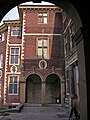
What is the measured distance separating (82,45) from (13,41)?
71.2ft

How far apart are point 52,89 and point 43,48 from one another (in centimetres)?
604

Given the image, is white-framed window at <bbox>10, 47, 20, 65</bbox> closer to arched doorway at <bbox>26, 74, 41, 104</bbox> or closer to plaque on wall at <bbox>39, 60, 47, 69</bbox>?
arched doorway at <bbox>26, 74, 41, 104</bbox>

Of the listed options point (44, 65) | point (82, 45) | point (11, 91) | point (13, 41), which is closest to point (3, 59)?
point (13, 41)

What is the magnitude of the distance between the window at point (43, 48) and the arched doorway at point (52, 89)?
3.53m

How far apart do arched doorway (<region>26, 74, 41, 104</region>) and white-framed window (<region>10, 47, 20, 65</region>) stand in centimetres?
278

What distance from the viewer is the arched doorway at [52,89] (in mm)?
26417

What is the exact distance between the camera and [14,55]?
26750 millimetres

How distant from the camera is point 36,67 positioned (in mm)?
23625

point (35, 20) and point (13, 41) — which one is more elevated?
point (35, 20)

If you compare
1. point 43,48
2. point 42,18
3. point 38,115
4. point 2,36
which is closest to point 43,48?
point 43,48

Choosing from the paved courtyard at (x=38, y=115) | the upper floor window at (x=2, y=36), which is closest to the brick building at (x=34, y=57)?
the upper floor window at (x=2, y=36)

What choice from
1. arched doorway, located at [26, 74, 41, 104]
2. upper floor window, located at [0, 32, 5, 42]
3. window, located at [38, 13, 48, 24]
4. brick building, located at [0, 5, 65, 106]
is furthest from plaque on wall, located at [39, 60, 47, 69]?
upper floor window, located at [0, 32, 5, 42]

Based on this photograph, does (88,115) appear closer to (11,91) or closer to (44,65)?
(44,65)

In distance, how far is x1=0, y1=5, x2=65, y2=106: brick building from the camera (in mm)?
23516
